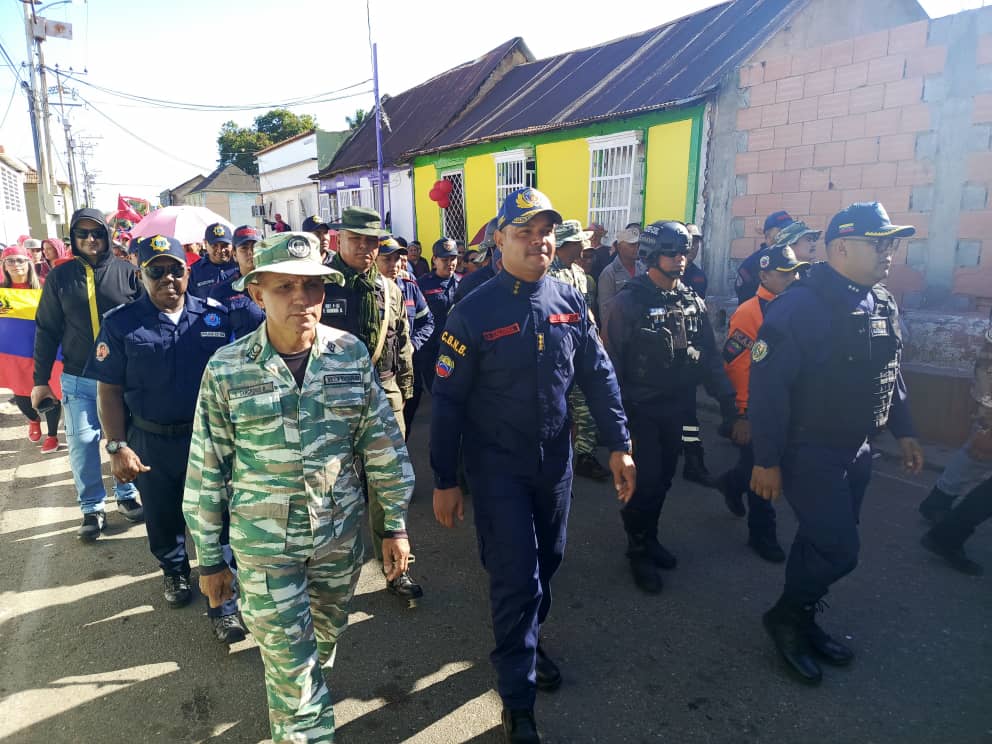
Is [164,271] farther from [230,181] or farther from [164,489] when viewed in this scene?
[230,181]

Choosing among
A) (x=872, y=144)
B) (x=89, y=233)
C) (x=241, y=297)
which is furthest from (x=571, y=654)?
(x=872, y=144)

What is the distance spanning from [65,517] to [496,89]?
585 inches

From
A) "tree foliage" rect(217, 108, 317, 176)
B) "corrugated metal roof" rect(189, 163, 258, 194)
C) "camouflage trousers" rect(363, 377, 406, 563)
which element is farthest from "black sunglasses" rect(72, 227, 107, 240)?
"corrugated metal roof" rect(189, 163, 258, 194)

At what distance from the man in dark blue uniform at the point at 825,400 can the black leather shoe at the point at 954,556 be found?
53.8 inches

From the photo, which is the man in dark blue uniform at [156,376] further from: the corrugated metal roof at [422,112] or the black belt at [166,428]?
the corrugated metal roof at [422,112]

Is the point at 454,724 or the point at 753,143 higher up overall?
the point at 753,143

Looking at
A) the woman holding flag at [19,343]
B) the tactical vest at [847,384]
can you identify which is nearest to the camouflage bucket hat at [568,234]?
the tactical vest at [847,384]

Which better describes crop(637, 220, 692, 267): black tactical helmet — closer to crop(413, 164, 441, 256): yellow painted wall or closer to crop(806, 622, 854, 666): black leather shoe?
crop(806, 622, 854, 666): black leather shoe

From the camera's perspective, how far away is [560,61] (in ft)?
49.6

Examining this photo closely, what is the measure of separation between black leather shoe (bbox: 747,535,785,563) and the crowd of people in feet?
0.04

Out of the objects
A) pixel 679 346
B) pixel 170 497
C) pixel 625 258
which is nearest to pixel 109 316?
pixel 170 497

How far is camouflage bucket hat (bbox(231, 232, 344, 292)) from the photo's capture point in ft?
6.93

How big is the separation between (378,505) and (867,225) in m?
2.87

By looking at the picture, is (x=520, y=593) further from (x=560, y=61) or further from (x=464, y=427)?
(x=560, y=61)
